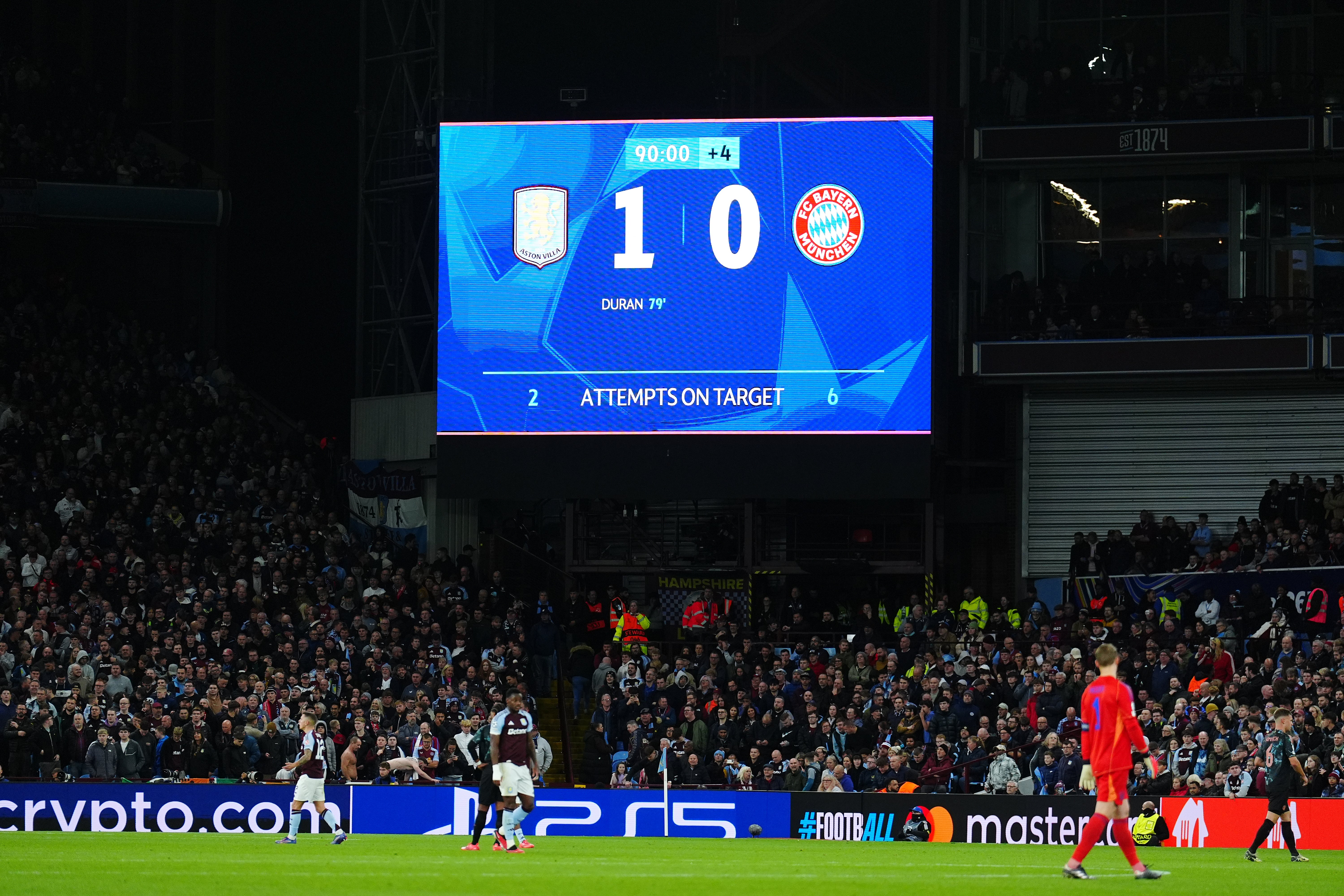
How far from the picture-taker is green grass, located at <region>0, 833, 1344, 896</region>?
14648 millimetres

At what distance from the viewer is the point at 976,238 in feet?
115

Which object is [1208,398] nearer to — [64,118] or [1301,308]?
[1301,308]

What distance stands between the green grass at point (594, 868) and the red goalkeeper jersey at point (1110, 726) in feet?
2.90

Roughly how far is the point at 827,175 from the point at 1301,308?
9.18 m

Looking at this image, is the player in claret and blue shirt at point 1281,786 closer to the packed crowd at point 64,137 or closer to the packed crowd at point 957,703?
the packed crowd at point 957,703

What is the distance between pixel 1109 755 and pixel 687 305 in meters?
16.6

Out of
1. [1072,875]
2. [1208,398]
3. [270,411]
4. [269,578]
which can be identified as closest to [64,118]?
[270,411]

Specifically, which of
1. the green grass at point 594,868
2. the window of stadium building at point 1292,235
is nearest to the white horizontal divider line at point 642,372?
the window of stadium building at point 1292,235

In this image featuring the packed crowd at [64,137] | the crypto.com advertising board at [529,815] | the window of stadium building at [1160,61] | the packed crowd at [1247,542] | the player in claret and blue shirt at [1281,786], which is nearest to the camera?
the player in claret and blue shirt at [1281,786]

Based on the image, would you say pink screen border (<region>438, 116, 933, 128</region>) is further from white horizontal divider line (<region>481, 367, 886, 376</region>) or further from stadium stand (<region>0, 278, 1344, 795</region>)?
stadium stand (<region>0, 278, 1344, 795</region>)

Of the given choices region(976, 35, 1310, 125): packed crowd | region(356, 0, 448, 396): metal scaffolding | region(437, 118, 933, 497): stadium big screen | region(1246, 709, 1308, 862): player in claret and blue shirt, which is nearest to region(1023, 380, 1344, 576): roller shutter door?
region(976, 35, 1310, 125): packed crowd

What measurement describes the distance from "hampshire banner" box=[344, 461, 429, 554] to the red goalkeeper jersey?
21.1 meters

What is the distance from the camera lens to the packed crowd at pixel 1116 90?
33.3 m

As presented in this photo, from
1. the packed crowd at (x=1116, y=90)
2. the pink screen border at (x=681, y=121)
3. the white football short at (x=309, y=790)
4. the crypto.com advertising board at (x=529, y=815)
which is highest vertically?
the packed crowd at (x=1116, y=90)
